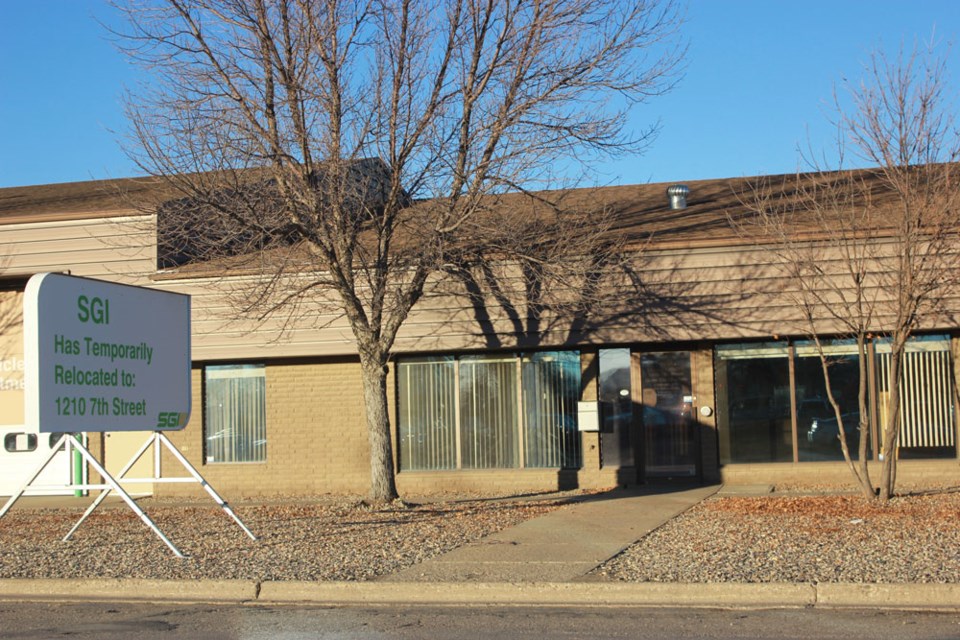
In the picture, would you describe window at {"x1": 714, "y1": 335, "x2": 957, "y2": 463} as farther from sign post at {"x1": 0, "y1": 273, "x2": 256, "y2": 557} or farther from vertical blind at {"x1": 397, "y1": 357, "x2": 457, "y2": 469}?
sign post at {"x1": 0, "y1": 273, "x2": 256, "y2": 557}

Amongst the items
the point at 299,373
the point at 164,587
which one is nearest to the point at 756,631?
the point at 164,587

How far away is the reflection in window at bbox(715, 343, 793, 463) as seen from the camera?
1612 centimetres

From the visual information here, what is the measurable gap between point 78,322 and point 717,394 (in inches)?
384

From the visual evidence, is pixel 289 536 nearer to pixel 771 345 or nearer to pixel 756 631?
pixel 756 631

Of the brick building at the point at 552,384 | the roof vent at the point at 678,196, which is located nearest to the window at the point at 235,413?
the brick building at the point at 552,384

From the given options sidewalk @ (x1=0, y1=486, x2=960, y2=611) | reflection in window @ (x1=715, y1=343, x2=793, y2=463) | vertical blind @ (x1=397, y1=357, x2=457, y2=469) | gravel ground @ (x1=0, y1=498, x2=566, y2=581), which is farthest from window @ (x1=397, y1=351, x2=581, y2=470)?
sidewalk @ (x1=0, y1=486, x2=960, y2=611)

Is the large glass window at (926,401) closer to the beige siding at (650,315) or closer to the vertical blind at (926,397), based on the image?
the vertical blind at (926,397)

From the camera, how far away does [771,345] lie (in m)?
16.2

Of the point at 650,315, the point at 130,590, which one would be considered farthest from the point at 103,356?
the point at 650,315

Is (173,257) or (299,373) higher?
(173,257)

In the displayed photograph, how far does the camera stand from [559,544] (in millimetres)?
10766

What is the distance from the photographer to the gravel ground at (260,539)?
984 centimetres

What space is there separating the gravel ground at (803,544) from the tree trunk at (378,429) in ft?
13.7

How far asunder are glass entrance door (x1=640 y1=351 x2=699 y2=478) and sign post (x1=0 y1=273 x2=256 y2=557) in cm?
736
